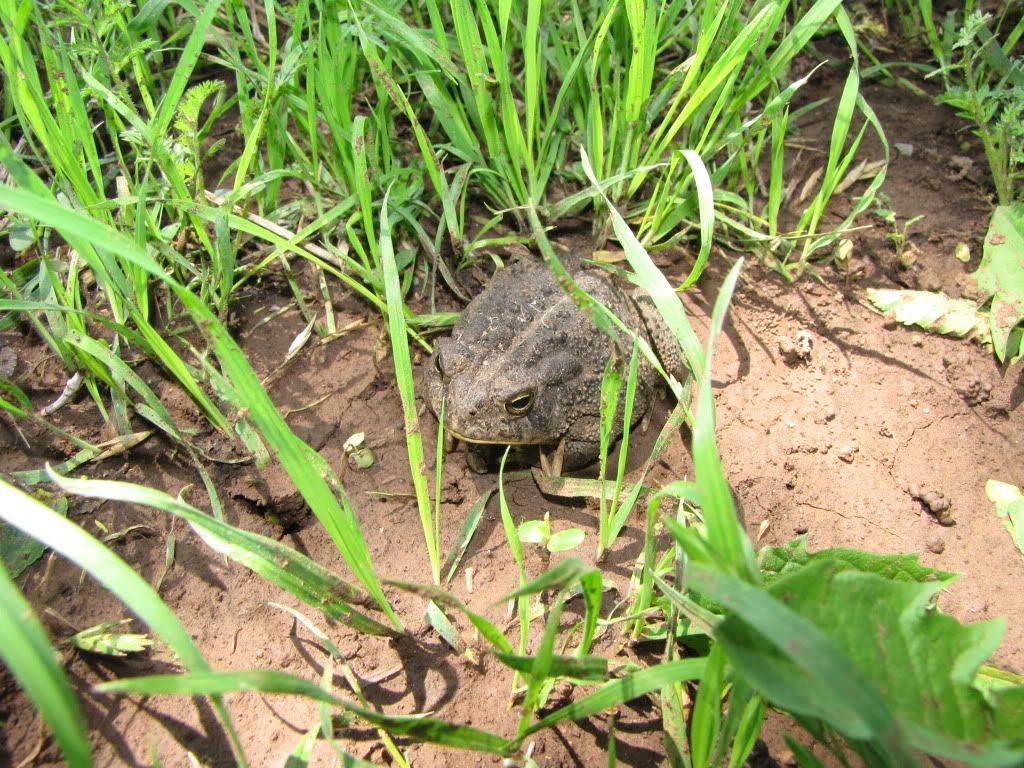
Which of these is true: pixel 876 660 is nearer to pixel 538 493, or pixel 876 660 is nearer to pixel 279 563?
pixel 538 493

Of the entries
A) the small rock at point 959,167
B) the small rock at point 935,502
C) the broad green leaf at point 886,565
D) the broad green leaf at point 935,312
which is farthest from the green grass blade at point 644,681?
the small rock at point 959,167

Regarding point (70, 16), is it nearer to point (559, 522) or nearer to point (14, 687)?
point (14, 687)

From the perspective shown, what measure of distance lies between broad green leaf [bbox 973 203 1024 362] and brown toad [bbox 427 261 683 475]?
161cm

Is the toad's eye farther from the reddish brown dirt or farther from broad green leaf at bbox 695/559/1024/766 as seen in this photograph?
broad green leaf at bbox 695/559/1024/766

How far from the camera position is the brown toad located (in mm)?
2846

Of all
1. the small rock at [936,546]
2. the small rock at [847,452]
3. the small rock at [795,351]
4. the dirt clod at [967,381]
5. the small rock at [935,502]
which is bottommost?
the small rock at [936,546]

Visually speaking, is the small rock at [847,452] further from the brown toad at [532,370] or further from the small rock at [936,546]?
the brown toad at [532,370]

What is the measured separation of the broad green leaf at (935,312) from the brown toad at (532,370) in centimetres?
125

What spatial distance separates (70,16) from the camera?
2723 millimetres

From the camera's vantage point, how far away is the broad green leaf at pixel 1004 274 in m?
3.28

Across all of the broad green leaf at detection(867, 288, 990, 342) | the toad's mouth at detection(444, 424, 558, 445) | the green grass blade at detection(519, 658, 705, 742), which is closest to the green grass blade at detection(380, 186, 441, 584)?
the toad's mouth at detection(444, 424, 558, 445)

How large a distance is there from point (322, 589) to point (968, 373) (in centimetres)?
296

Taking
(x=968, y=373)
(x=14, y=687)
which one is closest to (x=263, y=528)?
(x=14, y=687)

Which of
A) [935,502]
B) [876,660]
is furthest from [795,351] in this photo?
[876,660]
